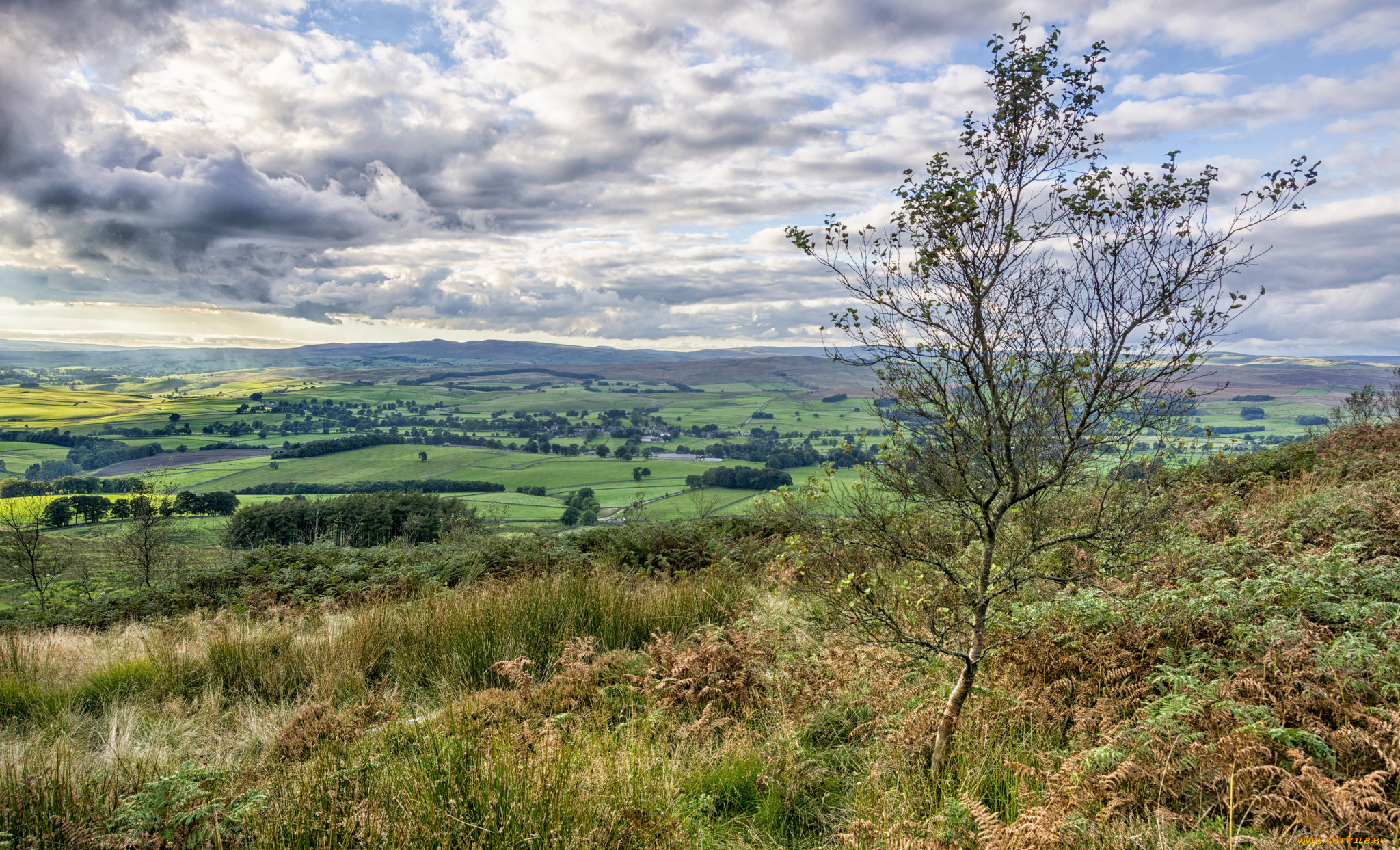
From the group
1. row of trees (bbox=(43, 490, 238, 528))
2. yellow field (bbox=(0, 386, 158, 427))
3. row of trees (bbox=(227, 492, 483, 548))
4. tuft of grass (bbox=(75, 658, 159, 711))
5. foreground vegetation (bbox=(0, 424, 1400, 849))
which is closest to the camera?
foreground vegetation (bbox=(0, 424, 1400, 849))

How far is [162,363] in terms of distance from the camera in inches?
7534

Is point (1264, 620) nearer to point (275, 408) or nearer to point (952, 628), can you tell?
point (952, 628)

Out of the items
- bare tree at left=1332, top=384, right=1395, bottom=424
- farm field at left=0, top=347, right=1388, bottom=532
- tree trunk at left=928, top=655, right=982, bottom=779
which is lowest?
farm field at left=0, top=347, right=1388, bottom=532

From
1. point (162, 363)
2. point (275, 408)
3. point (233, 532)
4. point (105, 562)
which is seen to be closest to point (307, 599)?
point (105, 562)

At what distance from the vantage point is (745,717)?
4.68m

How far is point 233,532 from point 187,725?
20.3 meters

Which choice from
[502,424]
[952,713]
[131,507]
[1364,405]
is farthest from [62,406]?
[1364,405]

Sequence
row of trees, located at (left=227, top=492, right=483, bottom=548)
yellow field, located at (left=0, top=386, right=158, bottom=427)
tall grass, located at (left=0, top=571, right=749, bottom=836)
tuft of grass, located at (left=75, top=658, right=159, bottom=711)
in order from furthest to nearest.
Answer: yellow field, located at (left=0, top=386, right=158, bottom=427) → row of trees, located at (left=227, top=492, right=483, bottom=548) → tuft of grass, located at (left=75, top=658, right=159, bottom=711) → tall grass, located at (left=0, top=571, right=749, bottom=836)

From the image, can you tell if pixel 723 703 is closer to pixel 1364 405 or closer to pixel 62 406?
pixel 1364 405

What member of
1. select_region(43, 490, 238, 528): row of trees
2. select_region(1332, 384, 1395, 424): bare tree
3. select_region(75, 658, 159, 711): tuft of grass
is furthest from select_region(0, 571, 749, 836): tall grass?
select_region(1332, 384, 1395, 424): bare tree

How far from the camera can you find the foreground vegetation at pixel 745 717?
282 centimetres

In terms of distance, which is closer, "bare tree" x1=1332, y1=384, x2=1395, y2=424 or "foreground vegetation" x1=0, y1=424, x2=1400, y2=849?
"foreground vegetation" x1=0, y1=424, x2=1400, y2=849

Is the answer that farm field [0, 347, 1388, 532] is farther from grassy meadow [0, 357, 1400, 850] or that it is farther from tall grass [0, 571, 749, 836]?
tall grass [0, 571, 749, 836]

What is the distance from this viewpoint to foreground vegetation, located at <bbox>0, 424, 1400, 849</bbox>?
282cm
